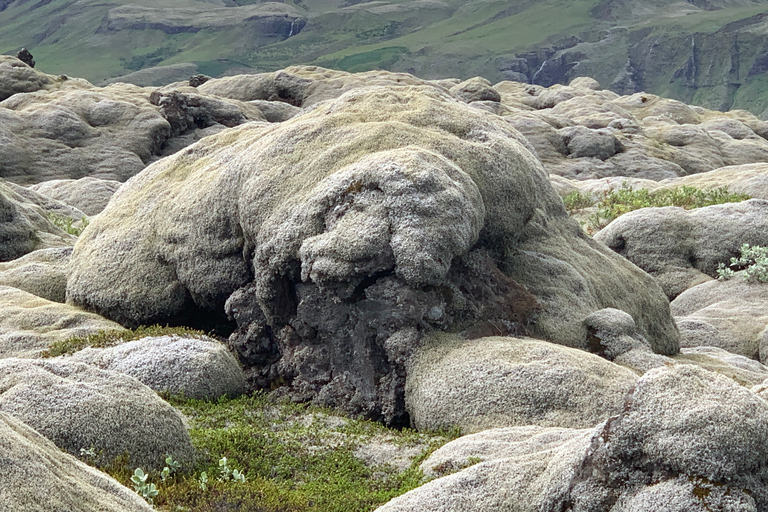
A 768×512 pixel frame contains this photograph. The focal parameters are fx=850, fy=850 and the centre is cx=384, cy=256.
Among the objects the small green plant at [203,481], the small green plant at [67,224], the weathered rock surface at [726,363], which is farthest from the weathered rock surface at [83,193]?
the small green plant at [203,481]

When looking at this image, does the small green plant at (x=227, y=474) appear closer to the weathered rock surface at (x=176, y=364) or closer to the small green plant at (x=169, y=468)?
the small green plant at (x=169, y=468)

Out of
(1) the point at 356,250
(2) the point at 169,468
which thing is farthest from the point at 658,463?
(1) the point at 356,250

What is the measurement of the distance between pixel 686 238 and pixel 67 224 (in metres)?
26.0

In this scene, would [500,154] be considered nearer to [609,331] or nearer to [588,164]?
[609,331]

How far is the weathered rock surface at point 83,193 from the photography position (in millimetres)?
49697

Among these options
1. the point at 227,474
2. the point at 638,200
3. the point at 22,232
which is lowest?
the point at 638,200

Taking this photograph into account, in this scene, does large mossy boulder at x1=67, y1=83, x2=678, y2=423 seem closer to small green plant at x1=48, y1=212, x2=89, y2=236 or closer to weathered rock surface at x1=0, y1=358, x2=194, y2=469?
weathered rock surface at x1=0, y1=358, x2=194, y2=469

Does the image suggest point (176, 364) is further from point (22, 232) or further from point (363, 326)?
point (22, 232)

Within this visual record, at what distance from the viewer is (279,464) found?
13.8m

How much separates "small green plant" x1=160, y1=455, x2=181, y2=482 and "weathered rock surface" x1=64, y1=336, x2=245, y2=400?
4.54m

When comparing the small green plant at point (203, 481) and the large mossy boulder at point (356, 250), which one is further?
the large mossy boulder at point (356, 250)

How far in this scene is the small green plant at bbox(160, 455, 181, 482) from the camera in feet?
39.2

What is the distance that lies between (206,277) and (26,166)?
48781 mm

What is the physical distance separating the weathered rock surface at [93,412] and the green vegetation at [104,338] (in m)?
5.57
